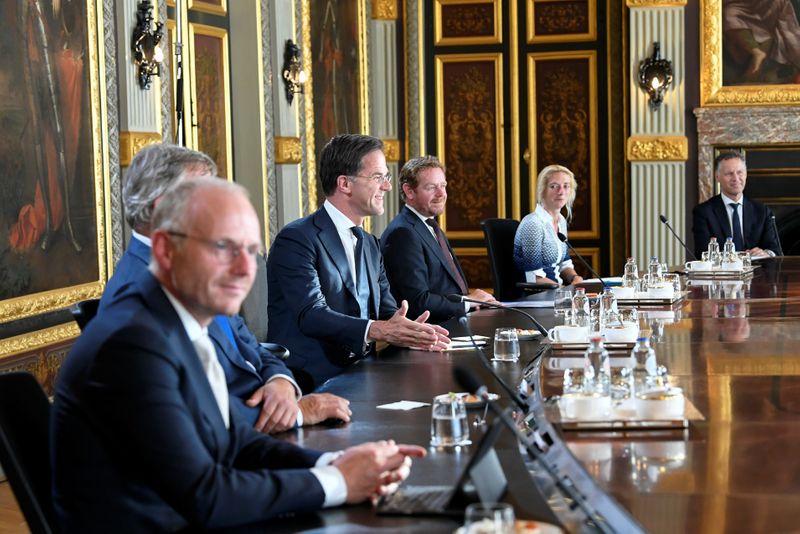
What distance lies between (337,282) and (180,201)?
238cm

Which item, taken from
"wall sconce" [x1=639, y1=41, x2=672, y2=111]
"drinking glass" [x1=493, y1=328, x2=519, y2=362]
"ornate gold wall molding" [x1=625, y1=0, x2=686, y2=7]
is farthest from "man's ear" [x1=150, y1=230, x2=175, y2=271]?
"ornate gold wall molding" [x1=625, y1=0, x2=686, y2=7]

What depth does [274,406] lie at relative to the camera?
2.91m

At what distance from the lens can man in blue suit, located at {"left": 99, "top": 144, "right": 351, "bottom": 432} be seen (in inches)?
113

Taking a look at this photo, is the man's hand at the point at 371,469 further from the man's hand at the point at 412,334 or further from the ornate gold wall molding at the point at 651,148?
the ornate gold wall molding at the point at 651,148

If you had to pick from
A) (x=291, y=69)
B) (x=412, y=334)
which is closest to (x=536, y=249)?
(x=412, y=334)

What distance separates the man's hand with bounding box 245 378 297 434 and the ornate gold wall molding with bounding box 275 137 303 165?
5.94m

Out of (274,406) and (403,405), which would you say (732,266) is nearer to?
Result: (403,405)

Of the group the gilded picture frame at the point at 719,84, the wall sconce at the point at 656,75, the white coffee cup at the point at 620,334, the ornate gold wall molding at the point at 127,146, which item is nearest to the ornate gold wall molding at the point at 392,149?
the wall sconce at the point at 656,75

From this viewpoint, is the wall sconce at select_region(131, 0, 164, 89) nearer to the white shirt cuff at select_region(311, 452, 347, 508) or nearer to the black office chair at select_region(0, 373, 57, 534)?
the black office chair at select_region(0, 373, 57, 534)

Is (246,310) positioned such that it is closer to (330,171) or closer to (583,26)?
(330,171)

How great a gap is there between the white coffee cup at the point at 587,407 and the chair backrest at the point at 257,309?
2.21 meters

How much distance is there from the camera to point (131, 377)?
6.61 feet

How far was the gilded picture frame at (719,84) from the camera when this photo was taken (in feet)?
34.6

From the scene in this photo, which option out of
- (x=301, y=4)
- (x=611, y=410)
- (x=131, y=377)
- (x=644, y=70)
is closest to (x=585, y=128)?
(x=644, y=70)
